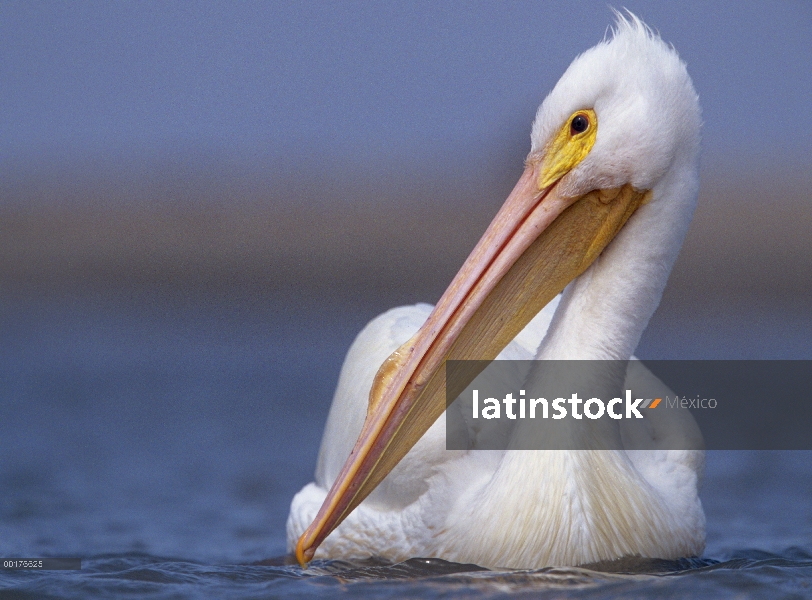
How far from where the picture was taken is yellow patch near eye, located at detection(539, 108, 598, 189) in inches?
145

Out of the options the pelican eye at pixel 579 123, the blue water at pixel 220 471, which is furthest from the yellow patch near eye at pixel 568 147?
the blue water at pixel 220 471

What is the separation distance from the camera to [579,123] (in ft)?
12.1

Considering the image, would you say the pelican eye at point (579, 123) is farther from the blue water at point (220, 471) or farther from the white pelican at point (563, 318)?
the blue water at point (220, 471)

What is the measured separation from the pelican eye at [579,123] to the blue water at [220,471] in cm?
152

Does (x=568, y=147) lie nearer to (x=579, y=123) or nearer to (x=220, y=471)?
(x=579, y=123)

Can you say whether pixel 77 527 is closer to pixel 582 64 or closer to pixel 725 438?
pixel 582 64

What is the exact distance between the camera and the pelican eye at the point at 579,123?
3.67 m

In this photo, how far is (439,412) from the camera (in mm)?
3734

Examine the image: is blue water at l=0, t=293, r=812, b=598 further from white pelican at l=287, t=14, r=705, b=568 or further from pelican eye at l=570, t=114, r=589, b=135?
pelican eye at l=570, t=114, r=589, b=135

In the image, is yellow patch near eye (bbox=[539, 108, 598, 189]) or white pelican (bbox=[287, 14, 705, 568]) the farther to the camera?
yellow patch near eye (bbox=[539, 108, 598, 189])

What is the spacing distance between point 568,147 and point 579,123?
3.6 inches

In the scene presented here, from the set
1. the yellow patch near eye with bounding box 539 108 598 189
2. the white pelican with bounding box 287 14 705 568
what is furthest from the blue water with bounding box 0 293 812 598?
the yellow patch near eye with bounding box 539 108 598 189

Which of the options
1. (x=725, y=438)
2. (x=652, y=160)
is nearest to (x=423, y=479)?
(x=652, y=160)

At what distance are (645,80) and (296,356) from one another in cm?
1110
